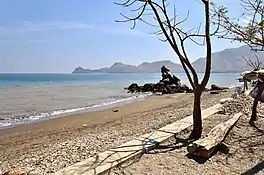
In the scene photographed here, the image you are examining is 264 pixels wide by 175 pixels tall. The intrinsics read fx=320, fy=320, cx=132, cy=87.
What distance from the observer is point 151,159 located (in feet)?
17.4

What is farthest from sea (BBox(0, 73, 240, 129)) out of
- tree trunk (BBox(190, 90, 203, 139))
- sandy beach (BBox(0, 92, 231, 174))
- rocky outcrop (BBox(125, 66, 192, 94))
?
tree trunk (BBox(190, 90, 203, 139))

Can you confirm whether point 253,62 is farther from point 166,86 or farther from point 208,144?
point 166,86

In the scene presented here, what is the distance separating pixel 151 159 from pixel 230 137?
211 cm

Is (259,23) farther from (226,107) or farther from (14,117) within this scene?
(14,117)

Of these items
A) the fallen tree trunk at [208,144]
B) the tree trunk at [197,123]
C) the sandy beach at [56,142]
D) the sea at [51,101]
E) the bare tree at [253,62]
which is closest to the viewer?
the fallen tree trunk at [208,144]

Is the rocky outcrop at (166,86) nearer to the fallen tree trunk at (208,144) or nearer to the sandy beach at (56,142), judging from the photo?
the sandy beach at (56,142)

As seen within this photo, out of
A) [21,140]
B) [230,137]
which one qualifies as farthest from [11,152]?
[230,137]

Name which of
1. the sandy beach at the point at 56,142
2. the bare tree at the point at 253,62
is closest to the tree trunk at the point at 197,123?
the sandy beach at the point at 56,142

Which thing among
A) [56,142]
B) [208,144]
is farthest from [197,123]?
[56,142]

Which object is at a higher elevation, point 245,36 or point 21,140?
point 245,36

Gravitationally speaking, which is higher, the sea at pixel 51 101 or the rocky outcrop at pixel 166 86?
the rocky outcrop at pixel 166 86

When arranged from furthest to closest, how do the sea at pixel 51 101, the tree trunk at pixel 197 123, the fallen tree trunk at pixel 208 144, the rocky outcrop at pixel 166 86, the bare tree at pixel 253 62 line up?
1. the rocky outcrop at pixel 166 86
2. the sea at pixel 51 101
3. the bare tree at pixel 253 62
4. the tree trunk at pixel 197 123
5. the fallen tree trunk at pixel 208 144

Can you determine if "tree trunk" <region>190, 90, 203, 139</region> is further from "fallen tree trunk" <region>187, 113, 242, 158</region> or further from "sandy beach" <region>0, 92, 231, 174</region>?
"sandy beach" <region>0, 92, 231, 174</region>

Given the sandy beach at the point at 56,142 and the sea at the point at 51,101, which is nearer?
the sandy beach at the point at 56,142
